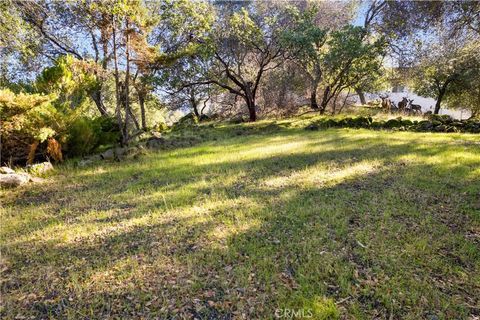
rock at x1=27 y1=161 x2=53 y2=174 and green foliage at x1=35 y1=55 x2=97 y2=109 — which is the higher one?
green foliage at x1=35 y1=55 x2=97 y2=109

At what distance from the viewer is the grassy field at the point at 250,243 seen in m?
2.07

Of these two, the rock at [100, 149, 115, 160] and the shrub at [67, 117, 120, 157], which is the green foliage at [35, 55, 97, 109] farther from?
the rock at [100, 149, 115, 160]

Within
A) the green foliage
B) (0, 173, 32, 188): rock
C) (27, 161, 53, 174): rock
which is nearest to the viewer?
(0, 173, 32, 188): rock

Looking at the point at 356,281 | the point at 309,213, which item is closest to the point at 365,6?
the point at 309,213

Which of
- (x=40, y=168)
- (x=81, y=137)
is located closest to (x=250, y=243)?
(x=40, y=168)

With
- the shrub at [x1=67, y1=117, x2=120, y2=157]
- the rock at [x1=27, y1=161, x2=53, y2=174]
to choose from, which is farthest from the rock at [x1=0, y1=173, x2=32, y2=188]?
the shrub at [x1=67, y1=117, x2=120, y2=157]

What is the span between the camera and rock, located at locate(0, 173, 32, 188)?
4.58 meters

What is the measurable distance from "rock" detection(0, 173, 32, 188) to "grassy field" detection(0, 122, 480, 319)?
19 cm

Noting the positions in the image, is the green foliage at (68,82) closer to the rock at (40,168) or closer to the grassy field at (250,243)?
the rock at (40,168)

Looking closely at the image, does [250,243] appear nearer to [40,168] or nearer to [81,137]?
[40,168]

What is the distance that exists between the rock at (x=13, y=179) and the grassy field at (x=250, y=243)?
0.19 meters

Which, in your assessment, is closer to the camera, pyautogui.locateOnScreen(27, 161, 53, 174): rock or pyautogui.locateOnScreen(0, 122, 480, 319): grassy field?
pyautogui.locateOnScreen(0, 122, 480, 319): grassy field

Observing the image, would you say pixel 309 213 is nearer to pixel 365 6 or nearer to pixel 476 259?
pixel 476 259

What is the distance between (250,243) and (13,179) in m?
4.59
